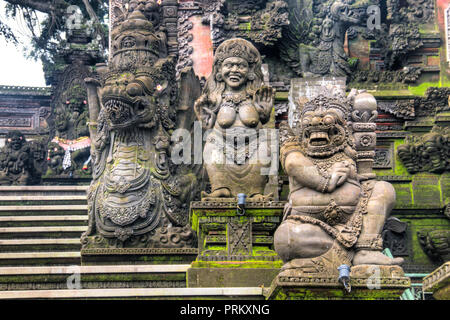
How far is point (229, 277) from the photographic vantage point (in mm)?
10047

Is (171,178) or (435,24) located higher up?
(435,24)

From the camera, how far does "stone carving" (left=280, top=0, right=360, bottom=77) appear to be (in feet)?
52.2

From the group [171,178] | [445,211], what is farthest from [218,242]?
[445,211]

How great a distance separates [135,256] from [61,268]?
1.32 meters

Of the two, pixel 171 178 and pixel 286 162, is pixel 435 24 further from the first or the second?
pixel 286 162

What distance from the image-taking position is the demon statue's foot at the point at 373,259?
28.4 ft

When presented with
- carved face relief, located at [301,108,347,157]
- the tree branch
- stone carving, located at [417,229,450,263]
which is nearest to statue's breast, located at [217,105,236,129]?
carved face relief, located at [301,108,347,157]

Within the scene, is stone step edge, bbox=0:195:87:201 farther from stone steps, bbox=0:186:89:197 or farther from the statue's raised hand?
the statue's raised hand

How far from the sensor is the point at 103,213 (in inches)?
482

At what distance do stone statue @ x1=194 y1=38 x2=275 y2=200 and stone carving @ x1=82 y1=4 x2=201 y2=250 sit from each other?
4.79 feet

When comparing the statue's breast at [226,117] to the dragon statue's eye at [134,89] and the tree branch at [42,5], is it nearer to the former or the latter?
the dragon statue's eye at [134,89]

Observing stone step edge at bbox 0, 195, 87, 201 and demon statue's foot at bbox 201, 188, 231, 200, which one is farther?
stone step edge at bbox 0, 195, 87, 201

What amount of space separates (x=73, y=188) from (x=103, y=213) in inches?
155
